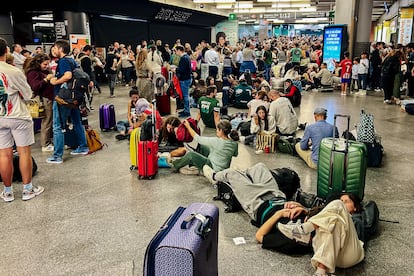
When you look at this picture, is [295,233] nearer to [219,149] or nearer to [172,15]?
[219,149]

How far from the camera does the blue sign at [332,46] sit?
48.5 feet

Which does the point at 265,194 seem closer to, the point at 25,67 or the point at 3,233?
the point at 3,233

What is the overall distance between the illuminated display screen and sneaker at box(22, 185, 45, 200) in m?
12.7

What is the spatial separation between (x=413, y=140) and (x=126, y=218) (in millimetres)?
5282

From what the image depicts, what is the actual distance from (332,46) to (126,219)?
13.2 m

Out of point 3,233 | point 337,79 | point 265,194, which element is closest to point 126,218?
point 3,233

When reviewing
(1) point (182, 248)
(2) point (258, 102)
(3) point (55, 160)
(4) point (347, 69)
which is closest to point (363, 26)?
(4) point (347, 69)

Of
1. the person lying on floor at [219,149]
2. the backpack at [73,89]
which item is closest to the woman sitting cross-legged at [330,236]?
the person lying on floor at [219,149]

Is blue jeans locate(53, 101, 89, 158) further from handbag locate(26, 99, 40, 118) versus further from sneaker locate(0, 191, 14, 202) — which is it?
sneaker locate(0, 191, 14, 202)

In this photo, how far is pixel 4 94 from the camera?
3.96 m

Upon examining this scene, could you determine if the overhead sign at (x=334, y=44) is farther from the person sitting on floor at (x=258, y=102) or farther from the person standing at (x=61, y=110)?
the person standing at (x=61, y=110)

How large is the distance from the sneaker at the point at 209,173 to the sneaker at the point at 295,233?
1453 millimetres

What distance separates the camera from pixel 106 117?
24.8 ft

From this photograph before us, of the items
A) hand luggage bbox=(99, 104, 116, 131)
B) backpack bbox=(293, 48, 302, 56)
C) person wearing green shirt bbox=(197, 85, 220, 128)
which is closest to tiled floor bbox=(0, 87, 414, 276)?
hand luggage bbox=(99, 104, 116, 131)
